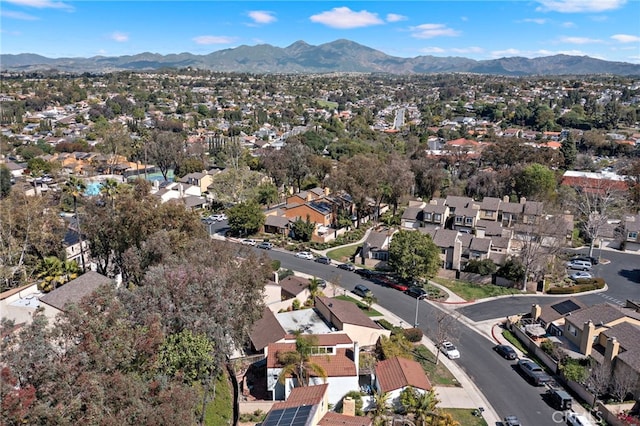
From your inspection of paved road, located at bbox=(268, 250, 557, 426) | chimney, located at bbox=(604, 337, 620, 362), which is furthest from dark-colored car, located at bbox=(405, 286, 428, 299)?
chimney, located at bbox=(604, 337, 620, 362)

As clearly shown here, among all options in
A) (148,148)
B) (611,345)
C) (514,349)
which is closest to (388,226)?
(514,349)

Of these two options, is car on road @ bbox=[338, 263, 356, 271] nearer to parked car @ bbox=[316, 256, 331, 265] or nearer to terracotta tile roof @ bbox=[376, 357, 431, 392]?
parked car @ bbox=[316, 256, 331, 265]

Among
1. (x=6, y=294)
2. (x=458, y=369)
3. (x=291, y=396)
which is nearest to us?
(x=291, y=396)

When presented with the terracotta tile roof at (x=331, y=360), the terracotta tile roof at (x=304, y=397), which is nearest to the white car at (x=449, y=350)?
the terracotta tile roof at (x=331, y=360)

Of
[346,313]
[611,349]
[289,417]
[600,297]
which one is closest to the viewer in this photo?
[289,417]

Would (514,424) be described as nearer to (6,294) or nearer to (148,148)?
(6,294)

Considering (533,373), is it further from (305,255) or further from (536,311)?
(305,255)

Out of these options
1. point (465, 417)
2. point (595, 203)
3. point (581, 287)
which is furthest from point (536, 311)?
point (595, 203)
